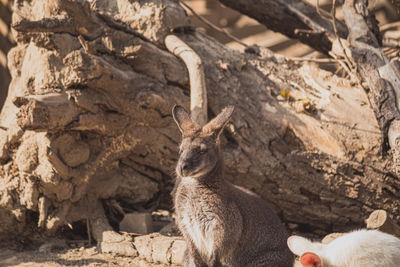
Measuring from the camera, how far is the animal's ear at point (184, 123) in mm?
3704

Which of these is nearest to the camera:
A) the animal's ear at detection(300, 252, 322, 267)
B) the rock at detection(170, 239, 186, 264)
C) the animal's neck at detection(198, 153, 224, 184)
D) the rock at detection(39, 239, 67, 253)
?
the animal's ear at detection(300, 252, 322, 267)

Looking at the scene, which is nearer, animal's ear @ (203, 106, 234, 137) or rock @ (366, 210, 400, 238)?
animal's ear @ (203, 106, 234, 137)

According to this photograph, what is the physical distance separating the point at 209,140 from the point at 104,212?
7.71ft

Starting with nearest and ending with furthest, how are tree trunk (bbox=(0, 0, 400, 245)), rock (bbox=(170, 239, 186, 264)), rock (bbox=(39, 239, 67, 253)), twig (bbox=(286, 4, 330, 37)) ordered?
rock (bbox=(170, 239, 186, 264))
tree trunk (bbox=(0, 0, 400, 245))
rock (bbox=(39, 239, 67, 253))
twig (bbox=(286, 4, 330, 37))

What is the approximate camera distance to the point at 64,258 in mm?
4598

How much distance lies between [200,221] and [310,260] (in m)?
1.03

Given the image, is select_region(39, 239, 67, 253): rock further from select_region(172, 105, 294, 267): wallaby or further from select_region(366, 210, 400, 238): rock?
select_region(366, 210, 400, 238): rock

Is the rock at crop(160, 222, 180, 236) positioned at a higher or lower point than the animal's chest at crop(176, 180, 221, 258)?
lower

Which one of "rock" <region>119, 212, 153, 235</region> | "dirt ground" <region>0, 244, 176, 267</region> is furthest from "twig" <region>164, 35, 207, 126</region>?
"dirt ground" <region>0, 244, 176, 267</region>

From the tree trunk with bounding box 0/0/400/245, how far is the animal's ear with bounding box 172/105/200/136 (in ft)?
3.02

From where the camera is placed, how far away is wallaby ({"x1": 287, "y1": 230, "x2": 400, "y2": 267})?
2.95 meters

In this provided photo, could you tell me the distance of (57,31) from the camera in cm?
444

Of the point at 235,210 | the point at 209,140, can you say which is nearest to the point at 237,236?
the point at 235,210

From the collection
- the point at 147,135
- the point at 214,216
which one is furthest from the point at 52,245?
the point at 214,216
